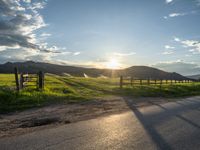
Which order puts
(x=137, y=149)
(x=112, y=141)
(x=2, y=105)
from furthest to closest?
1. (x=2, y=105)
2. (x=112, y=141)
3. (x=137, y=149)

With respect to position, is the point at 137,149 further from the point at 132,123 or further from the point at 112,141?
the point at 132,123

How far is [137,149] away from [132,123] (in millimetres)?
3160

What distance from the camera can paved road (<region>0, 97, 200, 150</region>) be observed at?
6.49 metres

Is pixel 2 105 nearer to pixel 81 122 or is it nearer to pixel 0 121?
pixel 0 121

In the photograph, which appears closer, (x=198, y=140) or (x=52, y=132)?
(x=198, y=140)

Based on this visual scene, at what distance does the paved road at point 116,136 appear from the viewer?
21.3ft

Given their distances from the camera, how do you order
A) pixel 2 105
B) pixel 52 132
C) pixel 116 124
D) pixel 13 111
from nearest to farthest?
pixel 52 132
pixel 116 124
pixel 13 111
pixel 2 105

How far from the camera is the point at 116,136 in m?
7.49

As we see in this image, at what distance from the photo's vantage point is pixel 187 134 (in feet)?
25.8

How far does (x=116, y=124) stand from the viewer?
9.22m

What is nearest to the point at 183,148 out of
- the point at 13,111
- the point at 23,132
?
the point at 23,132

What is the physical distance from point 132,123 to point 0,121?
4.88m

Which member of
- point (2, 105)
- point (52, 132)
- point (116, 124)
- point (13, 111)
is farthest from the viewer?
point (2, 105)

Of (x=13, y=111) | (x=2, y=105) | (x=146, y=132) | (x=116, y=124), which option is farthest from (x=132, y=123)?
(x=2, y=105)
